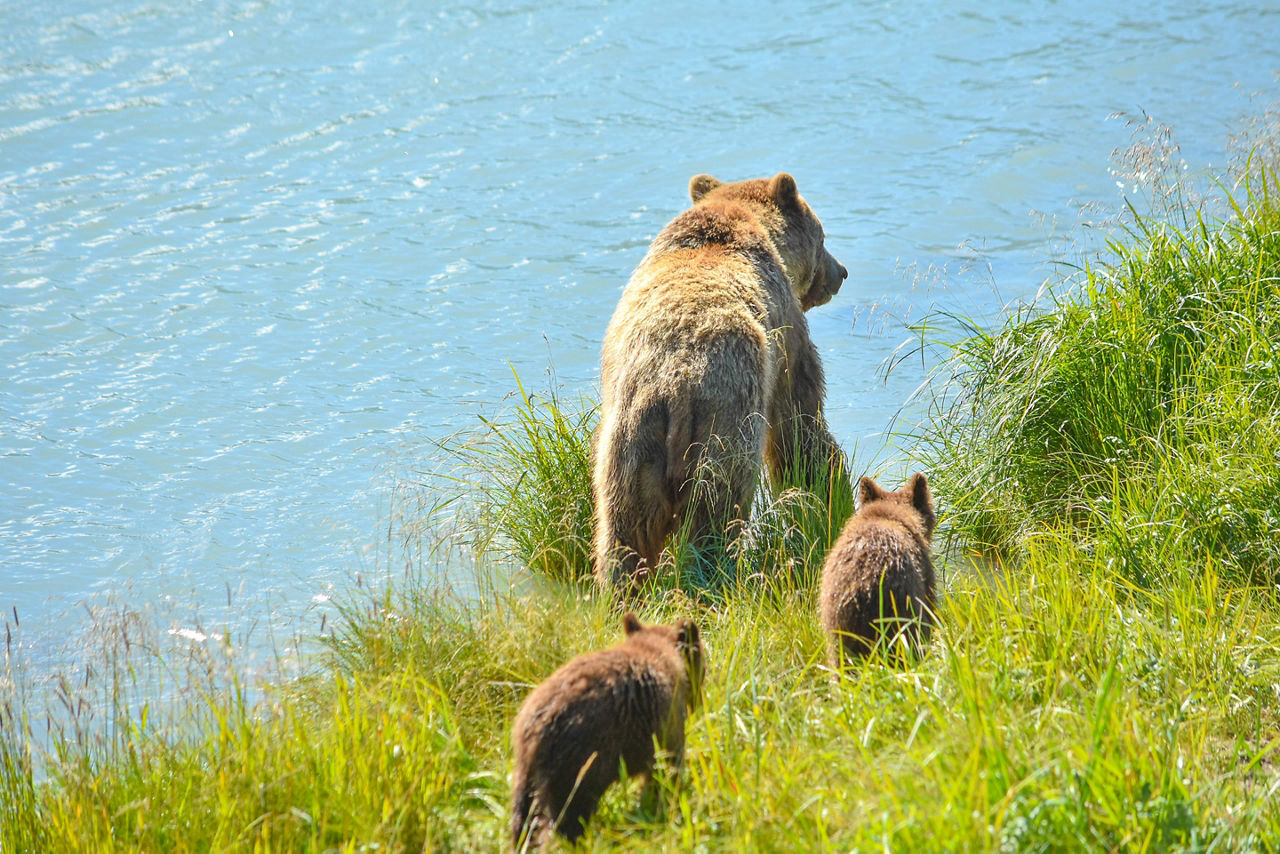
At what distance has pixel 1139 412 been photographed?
5.69m

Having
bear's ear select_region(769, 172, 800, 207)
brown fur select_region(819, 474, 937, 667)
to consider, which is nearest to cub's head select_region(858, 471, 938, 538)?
brown fur select_region(819, 474, 937, 667)

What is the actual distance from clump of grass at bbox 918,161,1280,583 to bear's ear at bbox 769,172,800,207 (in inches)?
45.9

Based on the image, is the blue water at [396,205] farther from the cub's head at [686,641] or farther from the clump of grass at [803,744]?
the cub's head at [686,641]

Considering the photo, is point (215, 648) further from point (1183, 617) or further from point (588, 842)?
point (1183, 617)

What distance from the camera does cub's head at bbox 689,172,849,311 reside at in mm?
6586

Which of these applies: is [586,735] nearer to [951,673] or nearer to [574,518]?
[951,673]

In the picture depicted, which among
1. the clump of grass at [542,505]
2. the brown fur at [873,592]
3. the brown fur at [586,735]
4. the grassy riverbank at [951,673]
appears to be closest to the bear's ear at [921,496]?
the grassy riverbank at [951,673]

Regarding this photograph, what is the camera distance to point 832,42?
1750 centimetres

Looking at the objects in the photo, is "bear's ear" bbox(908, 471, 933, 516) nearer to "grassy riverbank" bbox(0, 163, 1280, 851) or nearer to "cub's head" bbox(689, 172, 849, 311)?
"grassy riverbank" bbox(0, 163, 1280, 851)

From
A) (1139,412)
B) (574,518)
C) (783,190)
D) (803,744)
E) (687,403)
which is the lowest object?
(574,518)

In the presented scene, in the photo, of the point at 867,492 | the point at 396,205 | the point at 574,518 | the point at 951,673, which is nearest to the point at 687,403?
the point at 867,492

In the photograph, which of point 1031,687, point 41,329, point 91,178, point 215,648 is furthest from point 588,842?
point 91,178

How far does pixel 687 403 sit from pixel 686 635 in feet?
4.78

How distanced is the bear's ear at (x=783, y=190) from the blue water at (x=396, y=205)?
1043mm
